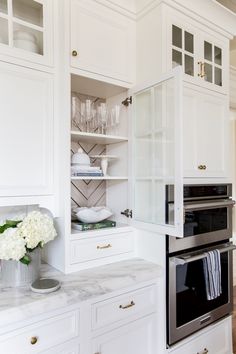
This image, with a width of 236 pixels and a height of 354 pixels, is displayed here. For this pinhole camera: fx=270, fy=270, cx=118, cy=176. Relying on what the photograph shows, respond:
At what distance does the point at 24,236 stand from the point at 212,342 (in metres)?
1.60

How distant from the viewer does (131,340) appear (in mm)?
1532

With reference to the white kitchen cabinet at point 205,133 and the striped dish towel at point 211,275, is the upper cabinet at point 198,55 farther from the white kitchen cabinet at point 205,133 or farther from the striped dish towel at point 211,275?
the striped dish towel at point 211,275

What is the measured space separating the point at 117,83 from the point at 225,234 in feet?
4.50

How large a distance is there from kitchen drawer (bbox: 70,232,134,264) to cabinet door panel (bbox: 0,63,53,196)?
0.39 metres

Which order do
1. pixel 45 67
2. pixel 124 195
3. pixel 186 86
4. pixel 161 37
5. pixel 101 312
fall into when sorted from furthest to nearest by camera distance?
pixel 124 195 < pixel 186 86 < pixel 161 37 < pixel 45 67 < pixel 101 312

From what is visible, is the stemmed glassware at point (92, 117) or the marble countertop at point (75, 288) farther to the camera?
the stemmed glassware at point (92, 117)

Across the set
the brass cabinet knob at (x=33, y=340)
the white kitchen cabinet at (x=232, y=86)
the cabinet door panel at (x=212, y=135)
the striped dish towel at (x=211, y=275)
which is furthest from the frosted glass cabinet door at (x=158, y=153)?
the white kitchen cabinet at (x=232, y=86)

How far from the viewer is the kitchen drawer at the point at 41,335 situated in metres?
1.14

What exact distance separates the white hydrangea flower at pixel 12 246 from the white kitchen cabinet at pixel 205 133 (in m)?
1.13

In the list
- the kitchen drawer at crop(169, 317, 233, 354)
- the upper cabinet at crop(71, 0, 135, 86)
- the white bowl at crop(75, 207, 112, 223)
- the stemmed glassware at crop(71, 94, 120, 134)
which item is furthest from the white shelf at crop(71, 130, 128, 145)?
the kitchen drawer at crop(169, 317, 233, 354)

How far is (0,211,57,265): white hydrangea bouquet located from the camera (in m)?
1.30

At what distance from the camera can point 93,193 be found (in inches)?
84.1

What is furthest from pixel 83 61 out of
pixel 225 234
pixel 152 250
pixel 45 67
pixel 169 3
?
pixel 225 234

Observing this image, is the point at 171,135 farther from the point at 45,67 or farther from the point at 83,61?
the point at 45,67
